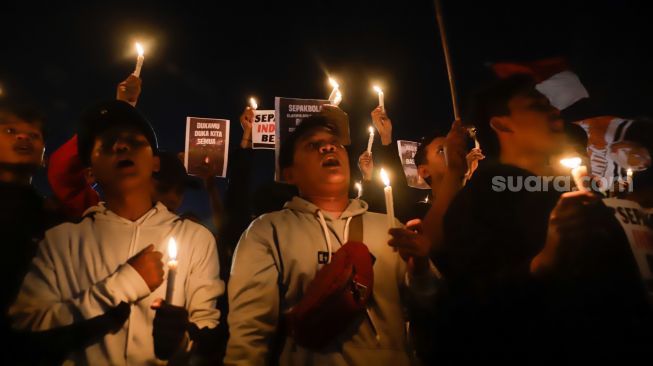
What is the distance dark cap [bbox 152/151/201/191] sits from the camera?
424 centimetres

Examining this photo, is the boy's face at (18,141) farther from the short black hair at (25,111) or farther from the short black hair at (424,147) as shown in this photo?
the short black hair at (424,147)

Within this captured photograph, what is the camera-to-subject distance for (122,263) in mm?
2633

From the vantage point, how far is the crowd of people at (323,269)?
2.39 metres

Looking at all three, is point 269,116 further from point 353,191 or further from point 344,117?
point 344,117

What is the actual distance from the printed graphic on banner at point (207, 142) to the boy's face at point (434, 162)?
247cm

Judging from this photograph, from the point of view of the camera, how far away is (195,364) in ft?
8.17

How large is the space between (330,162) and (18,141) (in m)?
2.24

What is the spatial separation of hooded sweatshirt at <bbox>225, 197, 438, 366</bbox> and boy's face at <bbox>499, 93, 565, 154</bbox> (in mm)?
1116

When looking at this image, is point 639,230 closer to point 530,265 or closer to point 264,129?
point 530,265

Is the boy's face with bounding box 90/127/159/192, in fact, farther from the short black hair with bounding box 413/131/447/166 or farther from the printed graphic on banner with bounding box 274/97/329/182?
the short black hair with bounding box 413/131/447/166

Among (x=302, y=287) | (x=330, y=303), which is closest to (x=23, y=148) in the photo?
(x=302, y=287)

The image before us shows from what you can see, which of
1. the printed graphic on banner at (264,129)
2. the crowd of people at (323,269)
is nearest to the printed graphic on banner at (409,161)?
the printed graphic on banner at (264,129)

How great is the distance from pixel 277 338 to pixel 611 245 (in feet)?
6.49

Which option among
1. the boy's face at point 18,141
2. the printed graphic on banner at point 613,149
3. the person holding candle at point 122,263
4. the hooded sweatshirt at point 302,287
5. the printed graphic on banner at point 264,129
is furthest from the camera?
the printed graphic on banner at point 264,129
